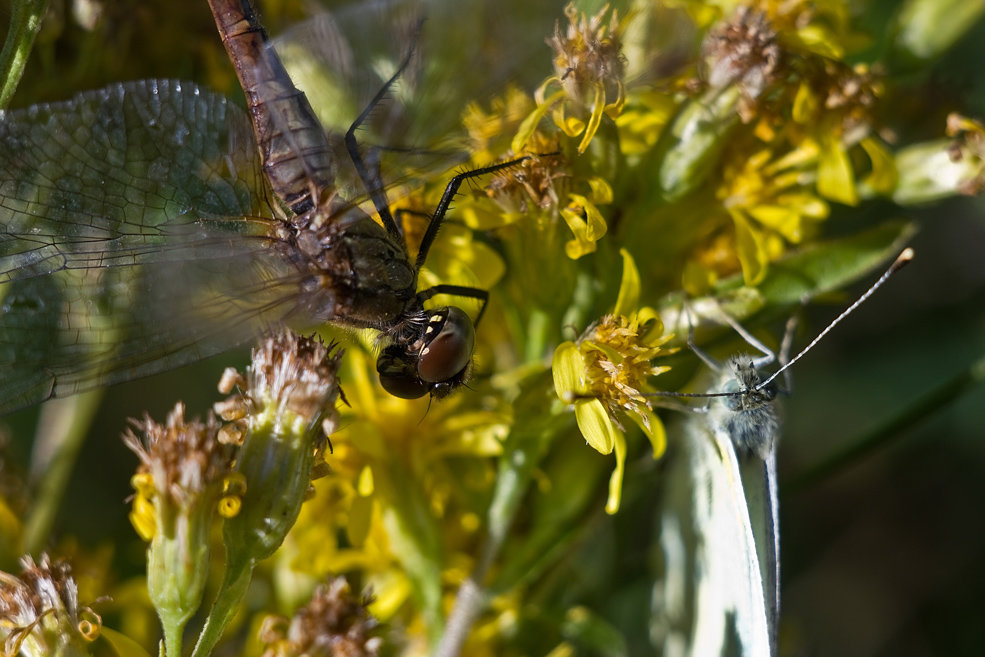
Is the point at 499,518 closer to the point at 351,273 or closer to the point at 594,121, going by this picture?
the point at 351,273

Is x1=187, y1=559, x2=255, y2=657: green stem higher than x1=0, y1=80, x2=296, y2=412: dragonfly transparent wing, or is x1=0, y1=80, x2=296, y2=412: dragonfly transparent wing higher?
x1=0, y1=80, x2=296, y2=412: dragonfly transparent wing

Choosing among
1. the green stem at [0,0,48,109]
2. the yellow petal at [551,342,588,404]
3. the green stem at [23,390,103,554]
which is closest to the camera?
the green stem at [0,0,48,109]

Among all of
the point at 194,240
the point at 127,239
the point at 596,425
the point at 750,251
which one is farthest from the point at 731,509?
the point at 127,239

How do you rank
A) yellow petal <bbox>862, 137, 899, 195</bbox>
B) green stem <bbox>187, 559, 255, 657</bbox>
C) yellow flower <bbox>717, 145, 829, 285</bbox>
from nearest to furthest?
green stem <bbox>187, 559, 255, 657</bbox> → yellow flower <bbox>717, 145, 829, 285</bbox> → yellow petal <bbox>862, 137, 899, 195</bbox>

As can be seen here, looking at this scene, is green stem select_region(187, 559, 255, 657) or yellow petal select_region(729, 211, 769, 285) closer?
green stem select_region(187, 559, 255, 657)

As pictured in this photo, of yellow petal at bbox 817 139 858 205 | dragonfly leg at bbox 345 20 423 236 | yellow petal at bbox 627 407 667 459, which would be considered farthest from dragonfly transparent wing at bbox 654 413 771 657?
dragonfly leg at bbox 345 20 423 236

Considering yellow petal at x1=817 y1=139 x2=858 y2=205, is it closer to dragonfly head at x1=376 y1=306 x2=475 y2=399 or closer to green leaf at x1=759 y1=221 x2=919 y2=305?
green leaf at x1=759 y1=221 x2=919 y2=305

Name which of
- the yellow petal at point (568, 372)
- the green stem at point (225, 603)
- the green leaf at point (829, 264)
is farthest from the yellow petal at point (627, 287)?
the green stem at point (225, 603)
